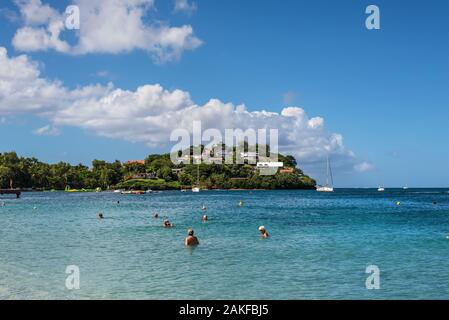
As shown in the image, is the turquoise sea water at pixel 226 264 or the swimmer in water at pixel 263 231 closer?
the turquoise sea water at pixel 226 264

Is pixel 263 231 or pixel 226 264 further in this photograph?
pixel 263 231

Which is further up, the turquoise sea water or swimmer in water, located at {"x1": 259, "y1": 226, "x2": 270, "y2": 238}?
swimmer in water, located at {"x1": 259, "y1": 226, "x2": 270, "y2": 238}

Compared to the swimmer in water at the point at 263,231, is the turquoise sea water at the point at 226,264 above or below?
below

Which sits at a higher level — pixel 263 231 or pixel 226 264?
pixel 263 231

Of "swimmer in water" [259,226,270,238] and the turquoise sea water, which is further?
"swimmer in water" [259,226,270,238]

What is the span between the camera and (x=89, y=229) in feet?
155
